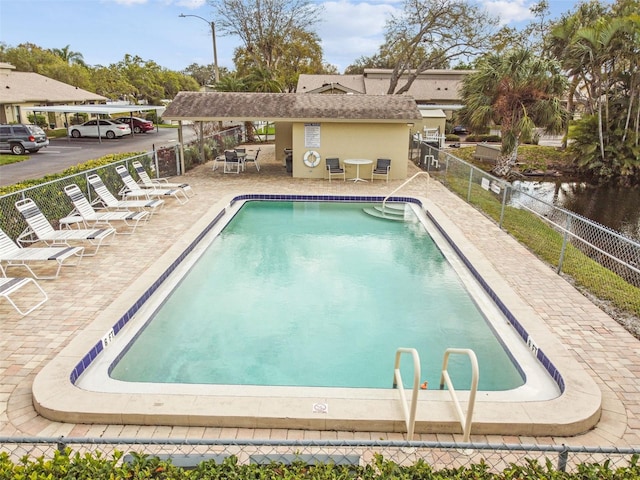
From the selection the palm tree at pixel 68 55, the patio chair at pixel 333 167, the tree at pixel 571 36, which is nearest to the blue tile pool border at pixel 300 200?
the patio chair at pixel 333 167

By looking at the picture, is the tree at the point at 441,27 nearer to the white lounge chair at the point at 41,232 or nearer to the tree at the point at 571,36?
the tree at the point at 571,36

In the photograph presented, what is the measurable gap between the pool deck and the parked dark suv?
16.5 meters

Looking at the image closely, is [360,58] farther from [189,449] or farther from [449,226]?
[189,449]

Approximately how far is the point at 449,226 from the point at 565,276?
134 inches

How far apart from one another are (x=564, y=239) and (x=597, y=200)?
14310mm

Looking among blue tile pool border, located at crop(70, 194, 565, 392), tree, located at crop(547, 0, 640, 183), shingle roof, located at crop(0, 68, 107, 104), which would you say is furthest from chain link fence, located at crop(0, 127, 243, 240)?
tree, located at crop(547, 0, 640, 183)

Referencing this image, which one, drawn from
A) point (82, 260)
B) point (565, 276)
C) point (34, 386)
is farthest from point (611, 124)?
point (34, 386)

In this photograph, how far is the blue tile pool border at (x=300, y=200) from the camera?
5.45 meters

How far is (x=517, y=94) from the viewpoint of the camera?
2022cm

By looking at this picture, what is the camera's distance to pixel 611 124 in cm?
2505

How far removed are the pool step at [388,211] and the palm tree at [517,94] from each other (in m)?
9.31

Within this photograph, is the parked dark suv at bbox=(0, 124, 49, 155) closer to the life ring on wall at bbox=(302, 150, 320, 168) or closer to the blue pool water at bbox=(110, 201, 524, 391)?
the life ring on wall at bbox=(302, 150, 320, 168)

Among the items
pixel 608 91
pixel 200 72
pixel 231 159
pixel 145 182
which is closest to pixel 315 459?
pixel 145 182

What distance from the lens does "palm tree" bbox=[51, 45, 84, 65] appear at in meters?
65.8
